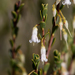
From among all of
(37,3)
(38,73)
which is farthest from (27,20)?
(38,73)

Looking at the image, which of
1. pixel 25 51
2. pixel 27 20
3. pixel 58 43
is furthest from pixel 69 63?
pixel 27 20

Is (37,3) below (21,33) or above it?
above

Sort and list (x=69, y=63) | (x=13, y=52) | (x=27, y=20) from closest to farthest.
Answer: (x=13, y=52)
(x=69, y=63)
(x=27, y=20)

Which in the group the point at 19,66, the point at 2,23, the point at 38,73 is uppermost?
the point at 2,23

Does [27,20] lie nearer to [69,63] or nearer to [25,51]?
[25,51]

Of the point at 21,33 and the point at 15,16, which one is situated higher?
the point at 21,33

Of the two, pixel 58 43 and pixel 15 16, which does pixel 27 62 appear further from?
pixel 15 16

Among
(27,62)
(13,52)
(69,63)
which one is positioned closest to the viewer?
(13,52)

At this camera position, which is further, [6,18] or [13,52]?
[6,18]

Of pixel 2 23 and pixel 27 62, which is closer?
pixel 27 62
